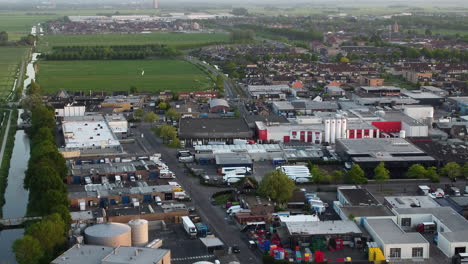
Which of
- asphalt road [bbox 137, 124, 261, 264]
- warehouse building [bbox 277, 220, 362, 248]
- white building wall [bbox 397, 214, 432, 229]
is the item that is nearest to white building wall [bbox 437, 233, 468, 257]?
white building wall [bbox 397, 214, 432, 229]

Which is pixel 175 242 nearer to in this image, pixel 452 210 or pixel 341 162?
pixel 452 210

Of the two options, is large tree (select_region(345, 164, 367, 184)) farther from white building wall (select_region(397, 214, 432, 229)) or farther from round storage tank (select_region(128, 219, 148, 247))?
round storage tank (select_region(128, 219, 148, 247))

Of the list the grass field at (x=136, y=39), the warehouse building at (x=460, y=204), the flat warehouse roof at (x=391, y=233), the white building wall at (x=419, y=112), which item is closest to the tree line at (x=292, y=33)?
the grass field at (x=136, y=39)

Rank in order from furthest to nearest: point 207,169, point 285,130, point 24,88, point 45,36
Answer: point 45,36 → point 24,88 → point 285,130 → point 207,169

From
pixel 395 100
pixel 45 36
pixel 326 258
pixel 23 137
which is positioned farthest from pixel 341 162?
pixel 45 36

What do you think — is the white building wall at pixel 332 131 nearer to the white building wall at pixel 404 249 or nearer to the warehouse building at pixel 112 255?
the white building wall at pixel 404 249

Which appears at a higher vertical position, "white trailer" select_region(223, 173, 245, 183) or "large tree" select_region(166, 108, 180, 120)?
"large tree" select_region(166, 108, 180, 120)
